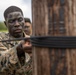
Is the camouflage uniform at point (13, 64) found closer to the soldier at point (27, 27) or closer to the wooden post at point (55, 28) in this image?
the wooden post at point (55, 28)

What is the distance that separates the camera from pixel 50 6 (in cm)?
195

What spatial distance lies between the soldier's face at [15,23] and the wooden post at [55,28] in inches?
82.9

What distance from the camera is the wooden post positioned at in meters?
1.92

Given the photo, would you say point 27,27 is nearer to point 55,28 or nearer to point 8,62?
point 8,62

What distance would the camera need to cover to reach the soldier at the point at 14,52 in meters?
3.70

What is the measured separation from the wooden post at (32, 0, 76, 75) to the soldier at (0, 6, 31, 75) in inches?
52.6

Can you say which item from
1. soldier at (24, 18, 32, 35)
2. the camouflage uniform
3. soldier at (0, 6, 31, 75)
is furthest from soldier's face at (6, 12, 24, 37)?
soldier at (24, 18, 32, 35)

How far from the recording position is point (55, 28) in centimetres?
196

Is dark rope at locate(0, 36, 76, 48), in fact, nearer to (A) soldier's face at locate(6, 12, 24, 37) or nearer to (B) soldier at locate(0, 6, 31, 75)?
(B) soldier at locate(0, 6, 31, 75)

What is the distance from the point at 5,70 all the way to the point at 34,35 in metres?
1.88

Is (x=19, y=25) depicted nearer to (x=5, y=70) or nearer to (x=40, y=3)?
(x=5, y=70)

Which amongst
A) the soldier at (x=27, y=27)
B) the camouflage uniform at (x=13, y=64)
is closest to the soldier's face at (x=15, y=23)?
the camouflage uniform at (x=13, y=64)

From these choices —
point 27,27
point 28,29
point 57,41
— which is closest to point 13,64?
point 57,41

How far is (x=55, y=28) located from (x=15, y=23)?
2.36m
